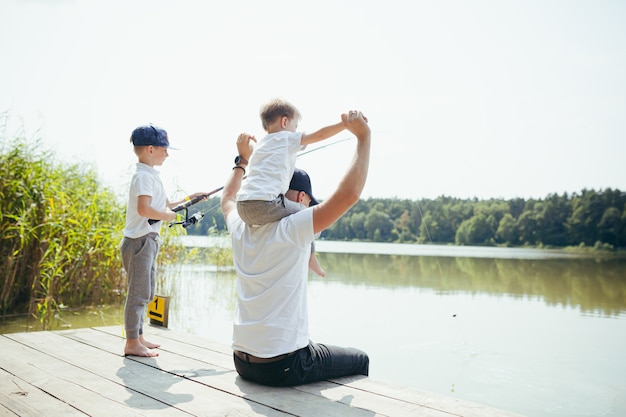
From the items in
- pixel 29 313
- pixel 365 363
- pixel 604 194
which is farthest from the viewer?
pixel 604 194

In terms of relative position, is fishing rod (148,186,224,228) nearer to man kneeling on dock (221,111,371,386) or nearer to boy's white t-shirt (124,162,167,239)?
boy's white t-shirt (124,162,167,239)

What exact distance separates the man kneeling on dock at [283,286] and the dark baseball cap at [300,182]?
0.05m

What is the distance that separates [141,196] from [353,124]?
1.37 m

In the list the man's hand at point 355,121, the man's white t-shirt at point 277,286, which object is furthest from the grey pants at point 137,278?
the man's hand at point 355,121

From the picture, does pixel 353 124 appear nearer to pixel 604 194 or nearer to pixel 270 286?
pixel 270 286

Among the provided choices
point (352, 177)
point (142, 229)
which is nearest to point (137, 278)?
point (142, 229)

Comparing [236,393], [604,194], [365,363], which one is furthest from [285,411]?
[604,194]

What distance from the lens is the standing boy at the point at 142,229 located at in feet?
8.96

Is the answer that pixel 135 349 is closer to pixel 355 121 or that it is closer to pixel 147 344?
pixel 147 344

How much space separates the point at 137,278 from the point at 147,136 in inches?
29.8

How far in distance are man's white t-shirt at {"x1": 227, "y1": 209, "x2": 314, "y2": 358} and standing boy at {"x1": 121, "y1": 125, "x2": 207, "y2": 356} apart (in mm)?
922

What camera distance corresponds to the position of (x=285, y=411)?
1800mm

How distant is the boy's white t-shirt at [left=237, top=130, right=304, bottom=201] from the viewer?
1.94m

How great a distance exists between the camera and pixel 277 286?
1.95 metres
